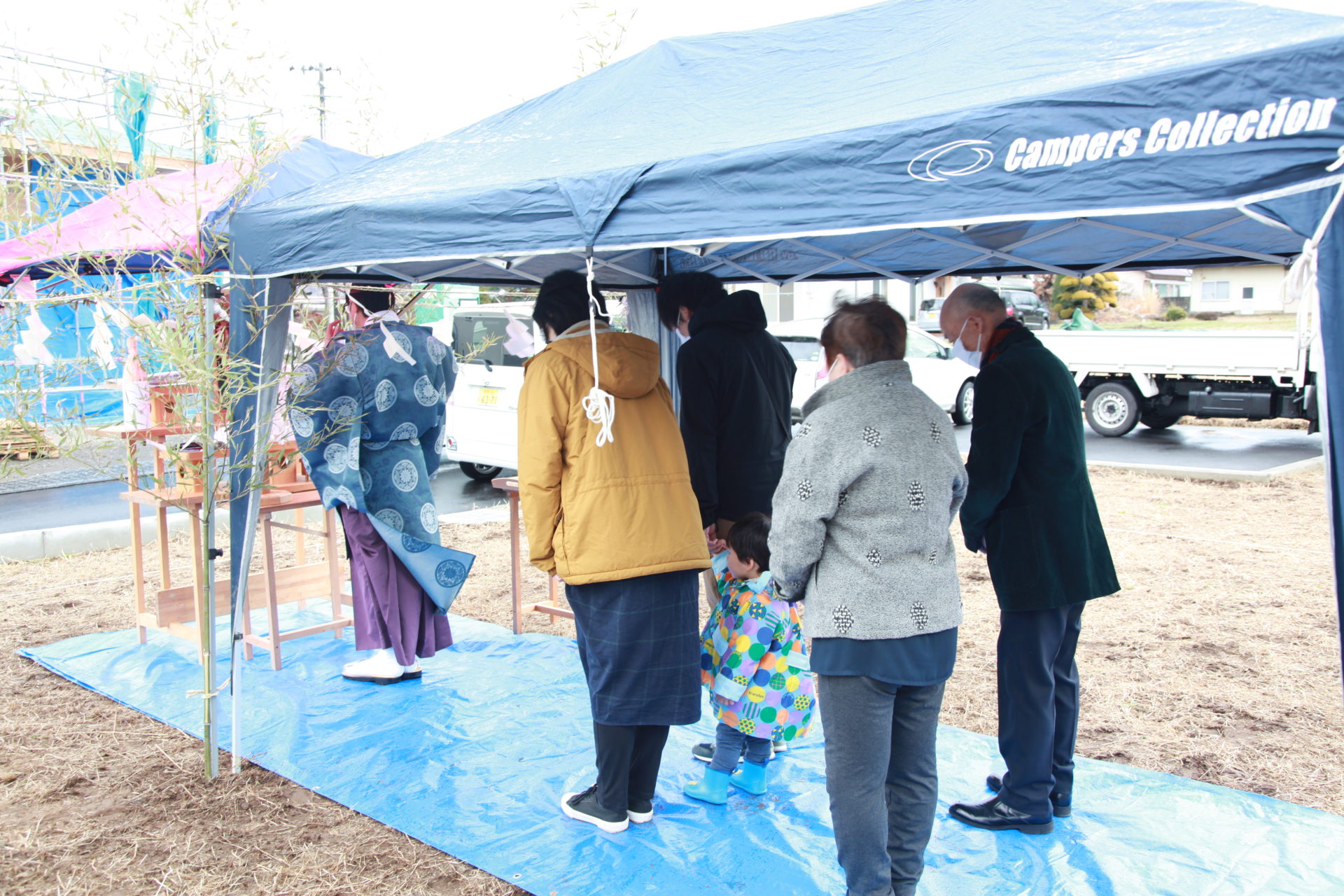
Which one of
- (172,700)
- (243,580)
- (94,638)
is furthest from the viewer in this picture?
(94,638)

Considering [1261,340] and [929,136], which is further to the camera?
[1261,340]

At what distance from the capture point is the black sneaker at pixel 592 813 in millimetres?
2768

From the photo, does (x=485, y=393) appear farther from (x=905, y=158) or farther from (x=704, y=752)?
(x=905, y=158)

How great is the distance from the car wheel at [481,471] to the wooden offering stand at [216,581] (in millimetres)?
4988

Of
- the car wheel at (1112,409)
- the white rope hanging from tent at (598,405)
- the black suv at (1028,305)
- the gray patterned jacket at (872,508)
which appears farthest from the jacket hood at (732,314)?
the black suv at (1028,305)

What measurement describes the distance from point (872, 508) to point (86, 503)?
8.90m

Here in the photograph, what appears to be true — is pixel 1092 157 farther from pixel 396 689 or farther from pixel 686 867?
pixel 396 689

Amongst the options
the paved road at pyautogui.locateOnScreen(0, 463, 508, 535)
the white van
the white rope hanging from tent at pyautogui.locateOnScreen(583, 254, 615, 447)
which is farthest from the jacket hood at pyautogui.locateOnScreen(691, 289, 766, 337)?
the paved road at pyautogui.locateOnScreen(0, 463, 508, 535)

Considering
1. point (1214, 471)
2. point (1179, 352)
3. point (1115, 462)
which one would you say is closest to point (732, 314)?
point (1214, 471)

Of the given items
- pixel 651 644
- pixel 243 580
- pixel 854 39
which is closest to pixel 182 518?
pixel 243 580

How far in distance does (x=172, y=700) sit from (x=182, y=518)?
12.1 feet

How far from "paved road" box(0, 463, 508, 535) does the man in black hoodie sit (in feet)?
18.0

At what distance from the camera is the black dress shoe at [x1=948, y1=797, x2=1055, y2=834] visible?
2.70 metres

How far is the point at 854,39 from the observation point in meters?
2.75
